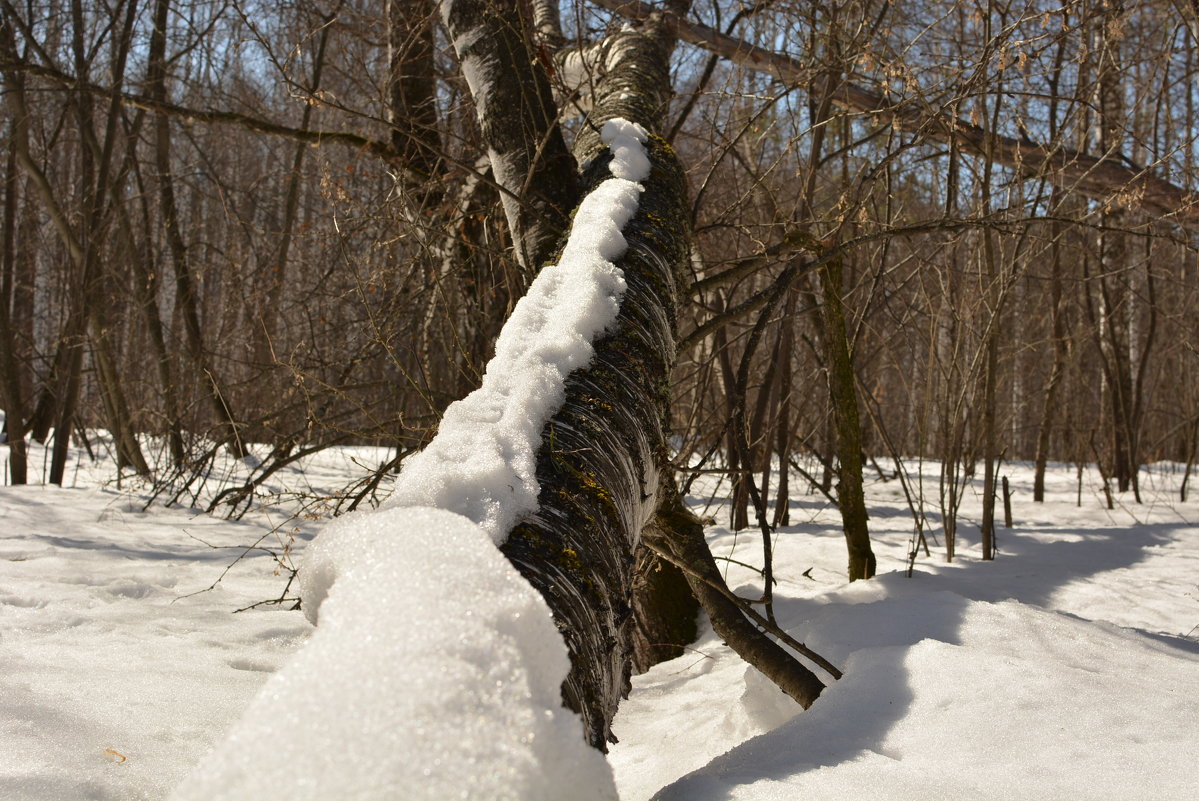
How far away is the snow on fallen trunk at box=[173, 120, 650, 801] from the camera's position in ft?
2.14

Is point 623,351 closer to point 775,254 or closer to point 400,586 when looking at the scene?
point 400,586

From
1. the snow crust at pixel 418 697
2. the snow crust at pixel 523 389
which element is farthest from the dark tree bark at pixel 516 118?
the snow crust at pixel 418 697

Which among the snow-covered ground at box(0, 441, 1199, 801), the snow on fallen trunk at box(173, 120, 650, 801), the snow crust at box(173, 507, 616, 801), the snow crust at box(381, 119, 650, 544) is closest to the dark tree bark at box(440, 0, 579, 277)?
the snow crust at box(381, 119, 650, 544)

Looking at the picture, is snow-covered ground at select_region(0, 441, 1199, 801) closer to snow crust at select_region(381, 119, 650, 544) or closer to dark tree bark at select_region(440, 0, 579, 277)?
snow crust at select_region(381, 119, 650, 544)

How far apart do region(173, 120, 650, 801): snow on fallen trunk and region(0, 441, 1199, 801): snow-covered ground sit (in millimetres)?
28

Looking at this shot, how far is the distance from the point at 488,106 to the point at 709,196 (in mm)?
3104

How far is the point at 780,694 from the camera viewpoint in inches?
85.5

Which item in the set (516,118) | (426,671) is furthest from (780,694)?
(516,118)

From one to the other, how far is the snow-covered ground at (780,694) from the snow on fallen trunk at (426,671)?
0.03 metres

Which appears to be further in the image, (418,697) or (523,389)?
(523,389)

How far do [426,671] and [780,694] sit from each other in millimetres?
1636

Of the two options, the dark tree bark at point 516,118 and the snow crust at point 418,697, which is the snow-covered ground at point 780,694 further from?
the dark tree bark at point 516,118

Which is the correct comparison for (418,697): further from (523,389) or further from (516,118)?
(516,118)

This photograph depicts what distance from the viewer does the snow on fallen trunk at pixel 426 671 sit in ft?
2.14
